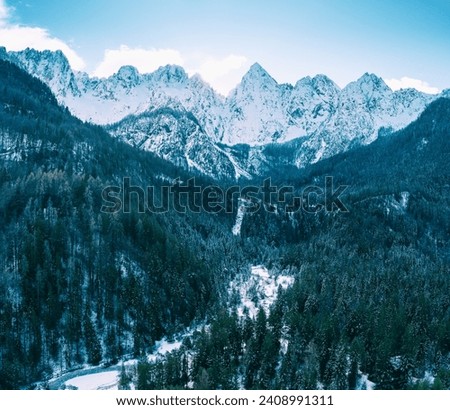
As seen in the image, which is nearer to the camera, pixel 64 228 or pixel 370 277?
pixel 64 228

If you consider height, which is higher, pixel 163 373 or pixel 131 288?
pixel 131 288

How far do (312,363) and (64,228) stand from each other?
10821 cm

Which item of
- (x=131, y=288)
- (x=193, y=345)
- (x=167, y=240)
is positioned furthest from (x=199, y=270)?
(x=193, y=345)

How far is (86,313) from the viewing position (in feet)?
484

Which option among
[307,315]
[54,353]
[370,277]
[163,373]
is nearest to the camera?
[163,373]

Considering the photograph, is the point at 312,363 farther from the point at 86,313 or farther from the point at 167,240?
the point at 167,240

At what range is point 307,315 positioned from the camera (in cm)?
14700
